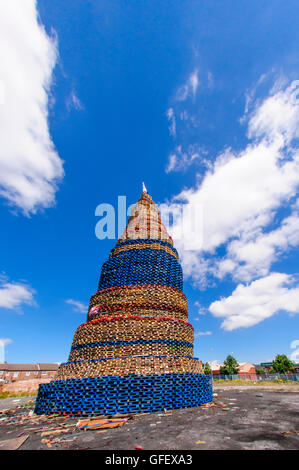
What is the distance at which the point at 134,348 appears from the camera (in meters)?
11.4

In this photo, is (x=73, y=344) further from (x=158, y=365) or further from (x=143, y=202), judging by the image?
(x=143, y=202)

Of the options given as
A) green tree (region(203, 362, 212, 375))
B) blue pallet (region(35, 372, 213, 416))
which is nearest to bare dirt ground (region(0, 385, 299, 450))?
blue pallet (region(35, 372, 213, 416))

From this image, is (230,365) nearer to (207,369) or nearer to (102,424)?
(207,369)

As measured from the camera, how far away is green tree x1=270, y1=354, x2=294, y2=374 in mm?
51719

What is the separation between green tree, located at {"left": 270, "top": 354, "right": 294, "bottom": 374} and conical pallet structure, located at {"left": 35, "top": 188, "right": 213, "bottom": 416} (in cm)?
5308

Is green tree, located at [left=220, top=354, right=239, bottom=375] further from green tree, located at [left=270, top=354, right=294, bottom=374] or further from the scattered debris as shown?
the scattered debris

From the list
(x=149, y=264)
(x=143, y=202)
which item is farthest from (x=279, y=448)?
(x=143, y=202)

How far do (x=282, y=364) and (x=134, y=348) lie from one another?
57969 millimetres

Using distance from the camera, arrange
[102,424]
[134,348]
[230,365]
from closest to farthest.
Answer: [102,424] < [134,348] < [230,365]

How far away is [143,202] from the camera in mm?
24641

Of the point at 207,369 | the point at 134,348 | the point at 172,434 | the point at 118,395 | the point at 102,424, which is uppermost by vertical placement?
the point at 134,348

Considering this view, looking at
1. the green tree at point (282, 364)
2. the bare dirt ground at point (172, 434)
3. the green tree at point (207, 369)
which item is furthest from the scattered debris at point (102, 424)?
the green tree at point (207, 369)

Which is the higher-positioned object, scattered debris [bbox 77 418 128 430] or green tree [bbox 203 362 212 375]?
scattered debris [bbox 77 418 128 430]

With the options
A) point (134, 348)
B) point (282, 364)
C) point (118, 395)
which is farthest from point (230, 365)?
point (118, 395)
